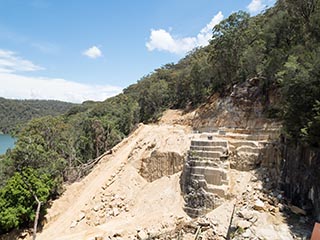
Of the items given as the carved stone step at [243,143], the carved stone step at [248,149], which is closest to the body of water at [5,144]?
the carved stone step at [243,143]

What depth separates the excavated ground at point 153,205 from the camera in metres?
13.1

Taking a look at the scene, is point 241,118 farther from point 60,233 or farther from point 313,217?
point 60,233

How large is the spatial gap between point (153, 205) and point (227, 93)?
1643 cm

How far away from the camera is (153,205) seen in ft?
58.4

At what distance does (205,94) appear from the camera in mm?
35125

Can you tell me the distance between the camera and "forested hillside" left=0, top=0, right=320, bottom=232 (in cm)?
1404

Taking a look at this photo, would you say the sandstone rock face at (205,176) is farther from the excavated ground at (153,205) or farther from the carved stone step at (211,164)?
the excavated ground at (153,205)

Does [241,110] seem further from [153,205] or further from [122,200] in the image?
[122,200]

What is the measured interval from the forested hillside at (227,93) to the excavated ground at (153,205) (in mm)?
2595

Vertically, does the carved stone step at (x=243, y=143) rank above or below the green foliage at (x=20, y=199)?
above

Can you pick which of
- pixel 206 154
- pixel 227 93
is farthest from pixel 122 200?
pixel 227 93

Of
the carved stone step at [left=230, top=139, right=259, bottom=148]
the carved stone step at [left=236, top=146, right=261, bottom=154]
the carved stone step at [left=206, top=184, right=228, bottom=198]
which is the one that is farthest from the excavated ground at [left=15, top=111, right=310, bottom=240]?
the carved stone step at [left=230, top=139, right=259, bottom=148]

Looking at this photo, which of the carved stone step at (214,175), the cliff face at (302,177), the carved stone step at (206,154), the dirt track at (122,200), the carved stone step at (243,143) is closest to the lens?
the cliff face at (302,177)

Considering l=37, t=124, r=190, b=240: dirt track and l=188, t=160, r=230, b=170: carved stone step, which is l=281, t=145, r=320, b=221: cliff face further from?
l=37, t=124, r=190, b=240: dirt track
